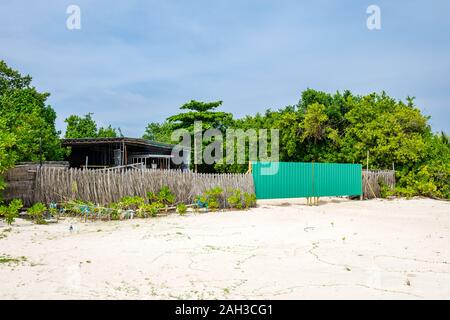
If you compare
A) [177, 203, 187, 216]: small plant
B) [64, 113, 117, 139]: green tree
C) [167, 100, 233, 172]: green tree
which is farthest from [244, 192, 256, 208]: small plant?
[64, 113, 117, 139]: green tree

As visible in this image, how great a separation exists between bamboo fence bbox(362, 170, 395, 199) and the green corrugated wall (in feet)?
2.83

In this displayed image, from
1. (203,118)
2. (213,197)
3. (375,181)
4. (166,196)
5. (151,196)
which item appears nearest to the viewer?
(151,196)

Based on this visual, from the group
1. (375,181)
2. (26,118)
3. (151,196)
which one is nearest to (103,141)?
(26,118)

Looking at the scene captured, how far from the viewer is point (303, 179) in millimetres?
16328

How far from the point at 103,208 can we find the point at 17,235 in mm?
2753

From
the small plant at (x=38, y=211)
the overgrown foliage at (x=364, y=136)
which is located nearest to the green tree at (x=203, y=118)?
the overgrown foliage at (x=364, y=136)

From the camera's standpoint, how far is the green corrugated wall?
15.2m

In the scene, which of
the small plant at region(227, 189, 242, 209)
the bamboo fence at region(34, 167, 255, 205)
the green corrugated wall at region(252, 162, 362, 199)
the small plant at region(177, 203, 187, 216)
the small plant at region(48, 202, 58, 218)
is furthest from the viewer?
the green corrugated wall at region(252, 162, 362, 199)

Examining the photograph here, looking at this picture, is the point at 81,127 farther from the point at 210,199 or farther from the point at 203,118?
the point at 210,199

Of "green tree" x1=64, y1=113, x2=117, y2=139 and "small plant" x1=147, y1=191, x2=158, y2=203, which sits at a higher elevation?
"green tree" x1=64, y1=113, x2=117, y2=139

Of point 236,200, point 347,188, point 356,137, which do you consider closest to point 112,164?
point 236,200

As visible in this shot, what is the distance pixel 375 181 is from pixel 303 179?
591 centimetres

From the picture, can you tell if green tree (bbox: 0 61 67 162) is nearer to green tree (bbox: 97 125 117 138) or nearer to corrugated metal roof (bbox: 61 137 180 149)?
corrugated metal roof (bbox: 61 137 180 149)
